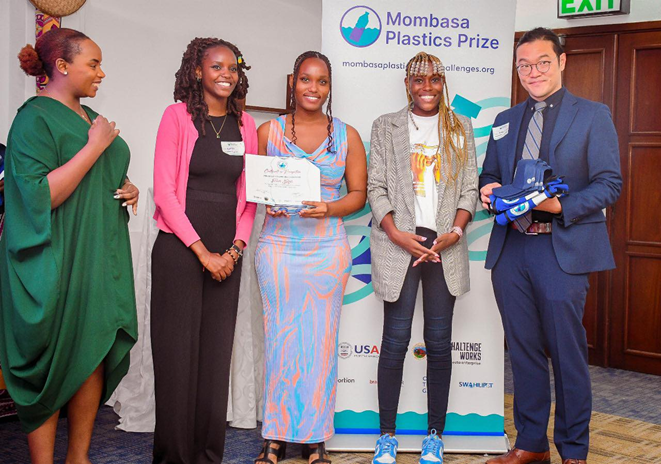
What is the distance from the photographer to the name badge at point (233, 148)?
9.62 ft

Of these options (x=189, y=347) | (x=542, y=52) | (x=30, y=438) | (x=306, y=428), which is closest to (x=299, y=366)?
(x=306, y=428)

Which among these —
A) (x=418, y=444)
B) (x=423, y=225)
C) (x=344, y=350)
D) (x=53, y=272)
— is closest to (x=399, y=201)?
(x=423, y=225)

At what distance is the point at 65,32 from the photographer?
2.67m

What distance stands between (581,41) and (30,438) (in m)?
4.78

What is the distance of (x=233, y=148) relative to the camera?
295 centimetres

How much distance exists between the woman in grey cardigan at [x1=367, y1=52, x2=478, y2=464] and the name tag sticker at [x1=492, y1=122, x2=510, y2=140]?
0.13 meters

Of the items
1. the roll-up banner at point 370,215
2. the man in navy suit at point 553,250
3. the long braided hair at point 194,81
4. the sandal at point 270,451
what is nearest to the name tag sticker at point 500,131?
the man in navy suit at point 553,250

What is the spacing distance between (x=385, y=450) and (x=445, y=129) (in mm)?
1492

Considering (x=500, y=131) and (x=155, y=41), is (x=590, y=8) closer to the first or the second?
(x=500, y=131)

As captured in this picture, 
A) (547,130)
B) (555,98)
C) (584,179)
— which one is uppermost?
(555,98)

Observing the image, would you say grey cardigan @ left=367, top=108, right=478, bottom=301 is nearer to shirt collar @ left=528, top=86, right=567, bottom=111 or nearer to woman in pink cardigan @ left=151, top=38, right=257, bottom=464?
shirt collar @ left=528, top=86, right=567, bottom=111

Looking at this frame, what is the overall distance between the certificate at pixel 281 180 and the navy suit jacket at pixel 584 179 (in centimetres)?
102

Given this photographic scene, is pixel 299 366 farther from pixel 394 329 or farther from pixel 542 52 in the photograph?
pixel 542 52

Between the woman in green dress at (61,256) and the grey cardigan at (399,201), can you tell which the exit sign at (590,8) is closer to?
the grey cardigan at (399,201)
